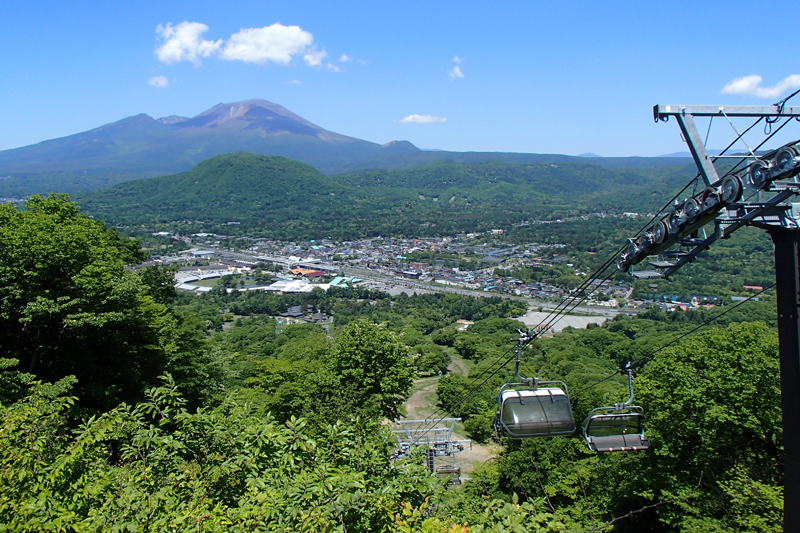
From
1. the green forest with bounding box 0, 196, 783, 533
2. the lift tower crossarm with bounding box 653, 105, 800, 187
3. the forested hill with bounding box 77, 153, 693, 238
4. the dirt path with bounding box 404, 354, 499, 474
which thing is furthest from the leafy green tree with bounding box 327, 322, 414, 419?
the forested hill with bounding box 77, 153, 693, 238

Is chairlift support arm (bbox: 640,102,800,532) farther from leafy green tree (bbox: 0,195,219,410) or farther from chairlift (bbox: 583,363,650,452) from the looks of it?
leafy green tree (bbox: 0,195,219,410)

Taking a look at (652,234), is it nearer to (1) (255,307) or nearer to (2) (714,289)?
(1) (255,307)

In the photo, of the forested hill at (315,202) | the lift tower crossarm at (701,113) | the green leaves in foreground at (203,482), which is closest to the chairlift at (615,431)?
the green leaves in foreground at (203,482)

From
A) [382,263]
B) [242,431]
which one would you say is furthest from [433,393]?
[382,263]

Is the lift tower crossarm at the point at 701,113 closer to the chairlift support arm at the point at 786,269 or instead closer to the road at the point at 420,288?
the chairlift support arm at the point at 786,269

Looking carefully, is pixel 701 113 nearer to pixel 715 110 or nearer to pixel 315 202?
pixel 715 110
